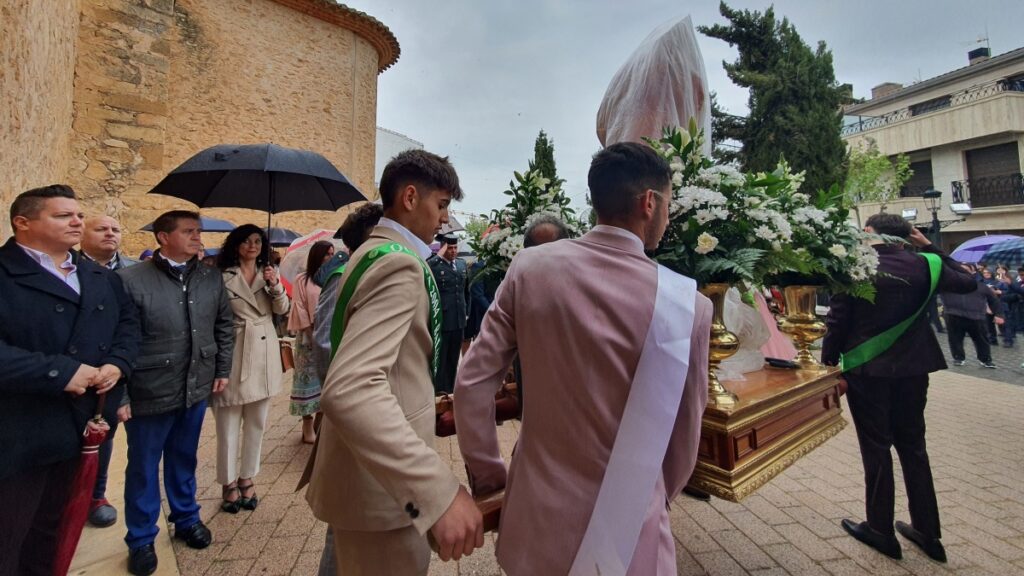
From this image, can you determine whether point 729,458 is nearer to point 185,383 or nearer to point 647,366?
point 647,366

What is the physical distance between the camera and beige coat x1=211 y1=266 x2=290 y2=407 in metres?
3.12

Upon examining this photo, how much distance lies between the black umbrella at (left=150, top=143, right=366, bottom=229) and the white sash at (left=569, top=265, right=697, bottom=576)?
2775mm

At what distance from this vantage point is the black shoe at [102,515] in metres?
2.90

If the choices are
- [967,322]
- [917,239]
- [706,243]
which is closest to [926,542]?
[917,239]

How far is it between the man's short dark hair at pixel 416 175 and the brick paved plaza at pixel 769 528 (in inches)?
84.9

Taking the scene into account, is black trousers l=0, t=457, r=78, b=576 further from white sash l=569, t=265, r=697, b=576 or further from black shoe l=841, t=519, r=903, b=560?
black shoe l=841, t=519, r=903, b=560

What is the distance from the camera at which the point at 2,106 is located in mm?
3607

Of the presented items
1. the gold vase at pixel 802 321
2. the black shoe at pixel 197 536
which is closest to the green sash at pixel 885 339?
the gold vase at pixel 802 321

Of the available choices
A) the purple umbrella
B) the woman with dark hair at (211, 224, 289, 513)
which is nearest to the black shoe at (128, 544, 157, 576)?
the woman with dark hair at (211, 224, 289, 513)

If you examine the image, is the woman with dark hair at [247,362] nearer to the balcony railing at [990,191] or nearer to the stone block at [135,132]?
the stone block at [135,132]

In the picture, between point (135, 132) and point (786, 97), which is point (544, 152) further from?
Answer: point (135, 132)

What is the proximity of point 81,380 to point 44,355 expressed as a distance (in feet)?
0.54

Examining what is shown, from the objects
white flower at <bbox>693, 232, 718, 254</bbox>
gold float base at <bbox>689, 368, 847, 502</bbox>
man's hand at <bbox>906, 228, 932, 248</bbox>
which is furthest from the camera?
man's hand at <bbox>906, 228, 932, 248</bbox>

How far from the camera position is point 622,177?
1.27 meters
